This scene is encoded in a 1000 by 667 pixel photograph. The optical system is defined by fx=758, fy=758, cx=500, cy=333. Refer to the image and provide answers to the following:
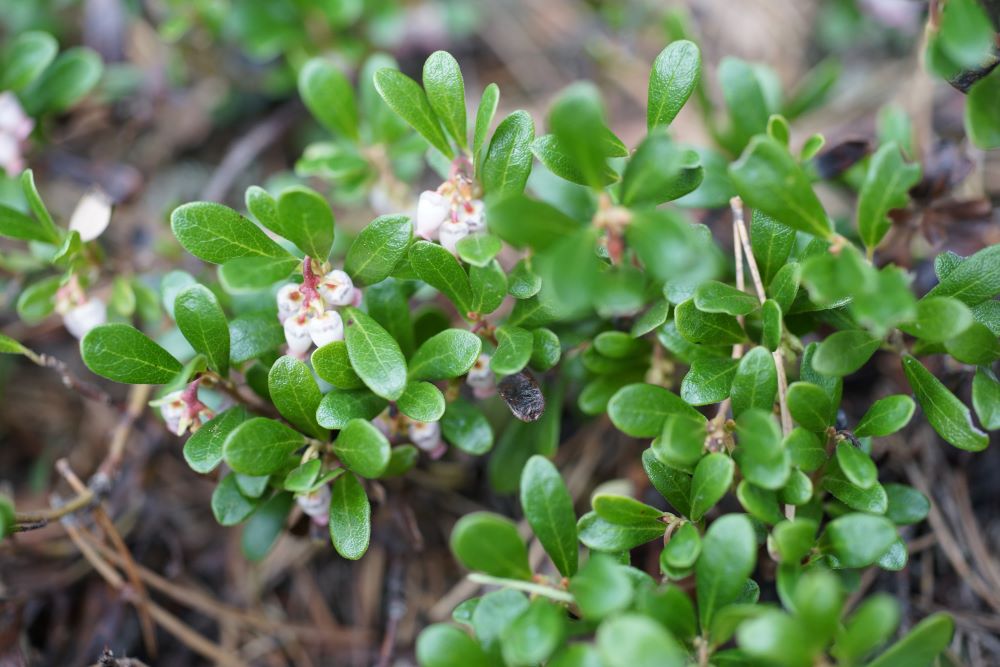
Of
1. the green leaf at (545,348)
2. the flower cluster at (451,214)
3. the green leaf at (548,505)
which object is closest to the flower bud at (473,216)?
the flower cluster at (451,214)

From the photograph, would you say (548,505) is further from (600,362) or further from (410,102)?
(410,102)

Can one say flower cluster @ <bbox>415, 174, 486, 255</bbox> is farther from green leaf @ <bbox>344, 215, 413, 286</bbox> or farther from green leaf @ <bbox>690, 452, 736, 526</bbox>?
green leaf @ <bbox>690, 452, 736, 526</bbox>

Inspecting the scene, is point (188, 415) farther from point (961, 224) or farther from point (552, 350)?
point (961, 224)

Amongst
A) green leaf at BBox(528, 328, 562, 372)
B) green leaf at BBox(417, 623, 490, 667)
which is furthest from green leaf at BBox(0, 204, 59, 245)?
green leaf at BBox(417, 623, 490, 667)

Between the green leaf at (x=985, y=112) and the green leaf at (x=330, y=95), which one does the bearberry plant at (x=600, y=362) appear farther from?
the green leaf at (x=330, y=95)

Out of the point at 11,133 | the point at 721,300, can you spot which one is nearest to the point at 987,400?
the point at 721,300

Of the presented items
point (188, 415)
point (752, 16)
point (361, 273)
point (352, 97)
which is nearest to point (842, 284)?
point (361, 273)

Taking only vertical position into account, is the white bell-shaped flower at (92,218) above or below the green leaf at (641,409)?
below
